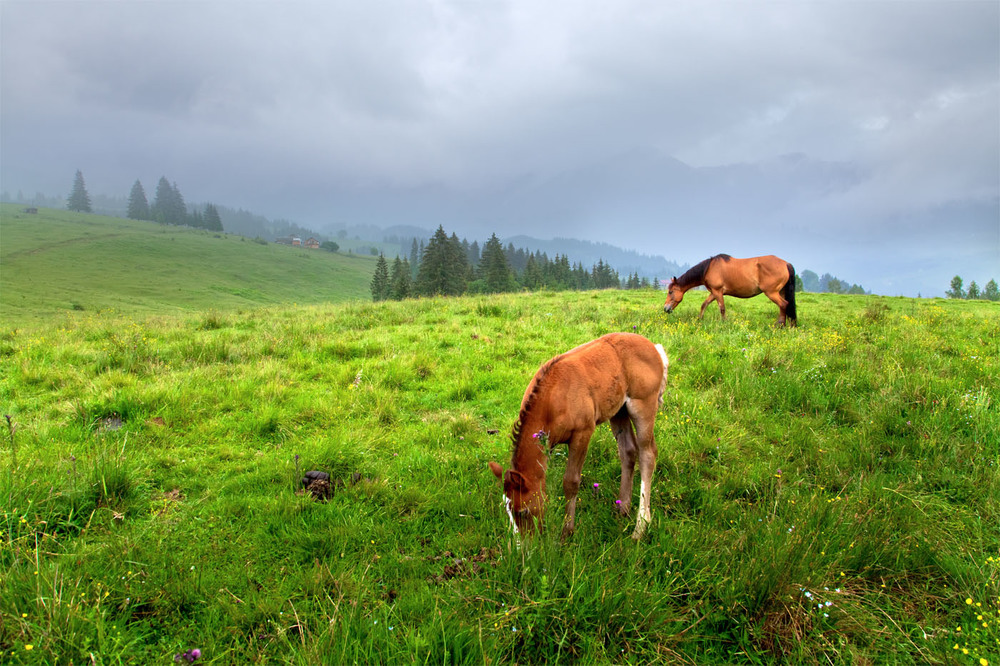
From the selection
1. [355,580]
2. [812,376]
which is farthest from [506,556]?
[812,376]

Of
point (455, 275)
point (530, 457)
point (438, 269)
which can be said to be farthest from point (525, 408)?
point (455, 275)

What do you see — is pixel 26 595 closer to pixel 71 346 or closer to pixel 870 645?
pixel 870 645

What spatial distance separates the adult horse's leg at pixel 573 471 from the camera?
328 centimetres

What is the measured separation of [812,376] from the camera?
20.5ft

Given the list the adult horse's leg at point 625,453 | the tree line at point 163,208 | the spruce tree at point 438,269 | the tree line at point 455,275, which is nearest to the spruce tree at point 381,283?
the tree line at point 455,275

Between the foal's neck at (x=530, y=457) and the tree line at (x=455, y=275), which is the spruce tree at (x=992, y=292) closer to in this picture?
the tree line at (x=455, y=275)

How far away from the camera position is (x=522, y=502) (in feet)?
9.44

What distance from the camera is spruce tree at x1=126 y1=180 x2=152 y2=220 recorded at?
13800cm

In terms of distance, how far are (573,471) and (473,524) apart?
984 millimetres

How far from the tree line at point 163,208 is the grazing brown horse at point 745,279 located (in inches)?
6479

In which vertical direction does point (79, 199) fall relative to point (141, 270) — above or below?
above

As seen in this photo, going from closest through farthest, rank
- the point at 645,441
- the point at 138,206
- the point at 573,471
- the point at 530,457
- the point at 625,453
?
the point at 530,457 < the point at 573,471 < the point at 645,441 < the point at 625,453 < the point at 138,206

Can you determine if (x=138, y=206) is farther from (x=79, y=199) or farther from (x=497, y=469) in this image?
(x=497, y=469)

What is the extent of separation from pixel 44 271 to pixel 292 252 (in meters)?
64.9
